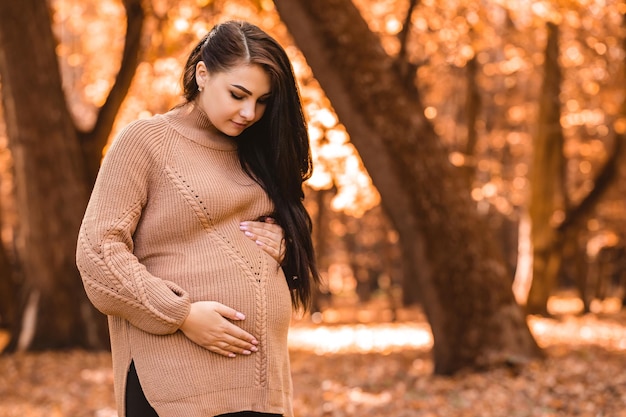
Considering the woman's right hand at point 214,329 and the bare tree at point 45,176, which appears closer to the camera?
the woman's right hand at point 214,329

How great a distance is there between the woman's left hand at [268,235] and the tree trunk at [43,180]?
9.41 meters

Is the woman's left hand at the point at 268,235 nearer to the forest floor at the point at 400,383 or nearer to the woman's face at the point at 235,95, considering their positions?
the woman's face at the point at 235,95

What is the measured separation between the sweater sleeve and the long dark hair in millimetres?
421

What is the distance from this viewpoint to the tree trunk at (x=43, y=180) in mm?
11602

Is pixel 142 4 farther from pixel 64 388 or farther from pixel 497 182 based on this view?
pixel 497 182

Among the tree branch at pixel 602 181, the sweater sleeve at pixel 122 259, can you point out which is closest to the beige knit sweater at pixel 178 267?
the sweater sleeve at pixel 122 259

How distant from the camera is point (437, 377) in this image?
902cm

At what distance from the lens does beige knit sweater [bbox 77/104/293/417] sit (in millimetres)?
2654

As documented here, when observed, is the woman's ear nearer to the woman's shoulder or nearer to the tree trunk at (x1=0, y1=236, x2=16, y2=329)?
the woman's shoulder

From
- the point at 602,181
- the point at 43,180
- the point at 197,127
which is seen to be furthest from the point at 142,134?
the point at 602,181

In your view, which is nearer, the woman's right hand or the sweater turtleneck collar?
the woman's right hand

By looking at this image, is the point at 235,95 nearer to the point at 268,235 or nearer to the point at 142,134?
the point at 142,134

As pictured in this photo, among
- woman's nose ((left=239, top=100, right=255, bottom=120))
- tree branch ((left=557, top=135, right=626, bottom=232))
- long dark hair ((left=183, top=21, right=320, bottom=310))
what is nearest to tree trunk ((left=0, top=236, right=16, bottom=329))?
tree branch ((left=557, top=135, right=626, bottom=232))

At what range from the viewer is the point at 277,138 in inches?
Answer: 118
